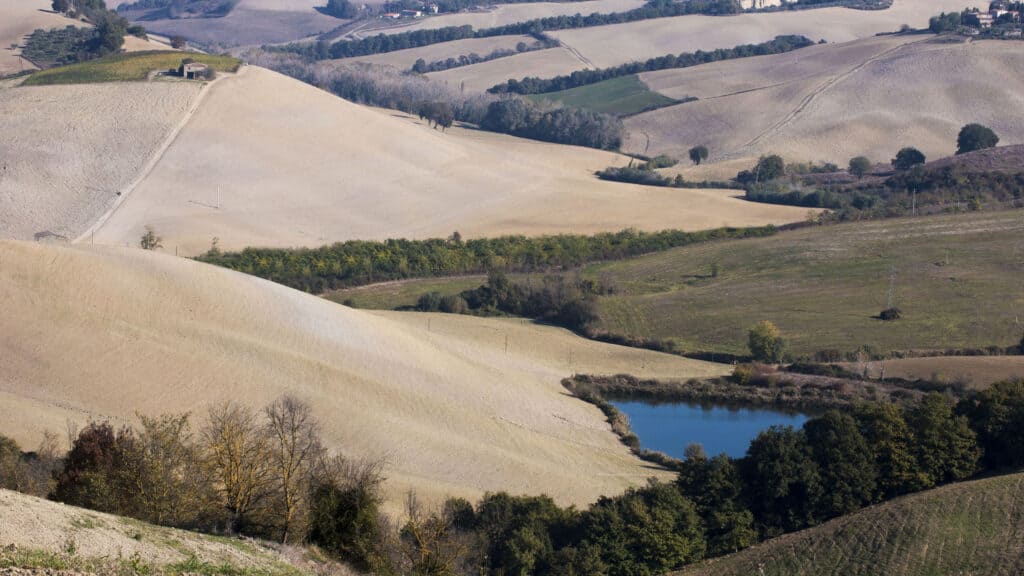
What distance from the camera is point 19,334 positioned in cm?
4181

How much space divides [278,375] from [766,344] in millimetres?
21831

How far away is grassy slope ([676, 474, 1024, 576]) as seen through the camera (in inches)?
1045

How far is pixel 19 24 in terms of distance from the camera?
404ft

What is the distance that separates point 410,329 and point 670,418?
11.5 metres

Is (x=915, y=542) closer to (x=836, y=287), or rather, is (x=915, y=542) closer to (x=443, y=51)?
(x=836, y=287)

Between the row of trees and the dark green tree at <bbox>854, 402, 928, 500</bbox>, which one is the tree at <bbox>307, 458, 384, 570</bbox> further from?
the row of trees

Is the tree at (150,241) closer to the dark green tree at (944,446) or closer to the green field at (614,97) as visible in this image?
the dark green tree at (944,446)

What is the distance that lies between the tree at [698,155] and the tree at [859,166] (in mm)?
13389

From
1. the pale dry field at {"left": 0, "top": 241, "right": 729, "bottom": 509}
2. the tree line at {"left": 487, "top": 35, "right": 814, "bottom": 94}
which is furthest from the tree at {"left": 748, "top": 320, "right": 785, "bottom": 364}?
the tree line at {"left": 487, "top": 35, "right": 814, "bottom": 94}

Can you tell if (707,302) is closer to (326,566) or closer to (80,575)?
(326,566)

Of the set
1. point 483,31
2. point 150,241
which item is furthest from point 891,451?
point 483,31

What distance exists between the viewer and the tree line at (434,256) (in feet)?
235

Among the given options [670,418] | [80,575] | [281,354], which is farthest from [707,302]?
[80,575]

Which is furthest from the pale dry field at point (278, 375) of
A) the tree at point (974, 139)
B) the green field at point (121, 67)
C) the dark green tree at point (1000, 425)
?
the tree at point (974, 139)
